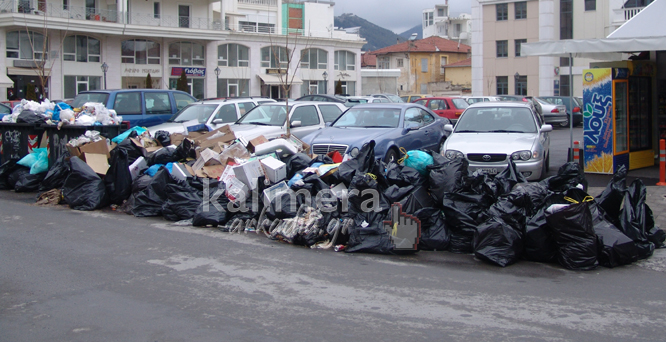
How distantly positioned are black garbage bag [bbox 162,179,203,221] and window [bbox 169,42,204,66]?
3679 centimetres

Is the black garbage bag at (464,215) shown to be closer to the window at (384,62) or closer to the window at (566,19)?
the window at (566,19)

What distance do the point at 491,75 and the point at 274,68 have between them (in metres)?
18.2

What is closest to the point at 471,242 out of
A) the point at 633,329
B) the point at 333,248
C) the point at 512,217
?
the point at 512,217

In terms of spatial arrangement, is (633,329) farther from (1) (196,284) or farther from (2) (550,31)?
(2) (550,31)

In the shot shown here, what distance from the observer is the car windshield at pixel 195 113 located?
46.5ft

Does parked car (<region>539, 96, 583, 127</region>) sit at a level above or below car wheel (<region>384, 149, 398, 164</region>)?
above

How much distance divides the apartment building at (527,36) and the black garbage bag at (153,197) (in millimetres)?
39194

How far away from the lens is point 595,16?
1703 inches

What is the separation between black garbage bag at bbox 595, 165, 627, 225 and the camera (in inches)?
279

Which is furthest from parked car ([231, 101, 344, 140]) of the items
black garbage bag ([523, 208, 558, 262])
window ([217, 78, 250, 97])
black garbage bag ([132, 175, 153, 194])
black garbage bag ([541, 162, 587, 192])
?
window ([217, 78, 250, 97])

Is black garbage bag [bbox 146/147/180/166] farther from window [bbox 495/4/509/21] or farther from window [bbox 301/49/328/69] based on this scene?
window [bbox 495/4/509/21]

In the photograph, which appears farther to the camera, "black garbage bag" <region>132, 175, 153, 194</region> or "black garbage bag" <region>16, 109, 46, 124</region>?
"black garbage bag" <region>16, 109, 46, 124</region>

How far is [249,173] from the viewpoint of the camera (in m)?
8.82

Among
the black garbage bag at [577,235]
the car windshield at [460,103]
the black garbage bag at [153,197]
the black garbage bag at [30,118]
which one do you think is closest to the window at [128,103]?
the black garbage bag at [30,118]
